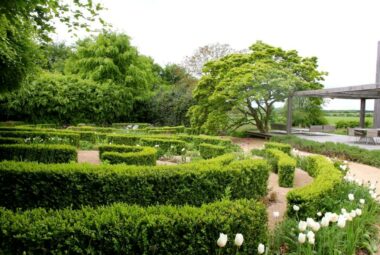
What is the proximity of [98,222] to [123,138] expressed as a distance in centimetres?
907

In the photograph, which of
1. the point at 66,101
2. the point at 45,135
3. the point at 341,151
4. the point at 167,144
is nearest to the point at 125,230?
the point at 167,144

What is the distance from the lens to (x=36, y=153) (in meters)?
7.56

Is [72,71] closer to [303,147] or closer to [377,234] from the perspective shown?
[303,147]

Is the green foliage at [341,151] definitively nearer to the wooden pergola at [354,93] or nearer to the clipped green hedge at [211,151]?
the wooden pergola at [354,93]

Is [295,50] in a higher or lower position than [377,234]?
higher

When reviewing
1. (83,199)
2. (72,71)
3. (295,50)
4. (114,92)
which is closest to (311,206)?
(83,199)

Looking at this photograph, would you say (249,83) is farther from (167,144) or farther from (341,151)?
(167,144)

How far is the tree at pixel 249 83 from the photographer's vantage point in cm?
1680

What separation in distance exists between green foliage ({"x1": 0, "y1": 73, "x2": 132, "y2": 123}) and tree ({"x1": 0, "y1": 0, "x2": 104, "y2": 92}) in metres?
10.8

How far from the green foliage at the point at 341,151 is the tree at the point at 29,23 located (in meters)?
10.0

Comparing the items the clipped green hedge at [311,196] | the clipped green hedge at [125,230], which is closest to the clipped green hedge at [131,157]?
the clipped green hedge at [311,196]

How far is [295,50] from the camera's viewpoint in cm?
1934

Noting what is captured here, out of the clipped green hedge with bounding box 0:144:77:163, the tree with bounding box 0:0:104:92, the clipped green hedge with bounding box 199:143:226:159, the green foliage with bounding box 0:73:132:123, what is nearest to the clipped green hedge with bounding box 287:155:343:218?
the tree with bounding box 0:0:104:92

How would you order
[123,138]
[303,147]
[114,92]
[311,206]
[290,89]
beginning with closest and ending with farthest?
Answer: 1. [311,206]
2. [123,138]
3. [303,147]
4. [290,89]
5. [114,92]
